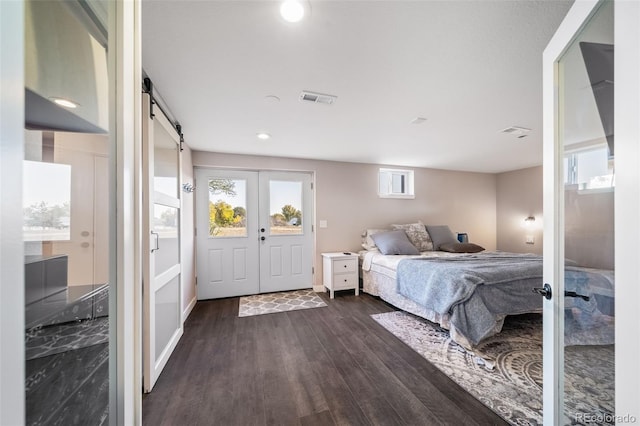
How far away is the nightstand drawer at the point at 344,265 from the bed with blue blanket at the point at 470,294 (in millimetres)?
958

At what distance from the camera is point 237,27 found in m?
1.27

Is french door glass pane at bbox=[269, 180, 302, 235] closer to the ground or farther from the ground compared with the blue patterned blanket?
farther from the ground

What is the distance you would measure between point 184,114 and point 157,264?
4.66ft

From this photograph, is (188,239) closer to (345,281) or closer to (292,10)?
(345,281)

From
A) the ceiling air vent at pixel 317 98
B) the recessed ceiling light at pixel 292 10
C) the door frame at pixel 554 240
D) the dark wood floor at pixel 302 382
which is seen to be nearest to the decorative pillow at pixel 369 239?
the dark wood floor at pixel 302 382

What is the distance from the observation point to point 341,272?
372 cm

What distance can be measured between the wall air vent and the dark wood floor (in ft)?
8.75

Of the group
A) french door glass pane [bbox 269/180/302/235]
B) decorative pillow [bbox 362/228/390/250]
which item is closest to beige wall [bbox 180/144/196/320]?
french door glass pane [bbox 269/180/302/235]

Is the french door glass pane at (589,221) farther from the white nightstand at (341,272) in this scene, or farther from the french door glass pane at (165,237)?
the white nightstand at (341,272)

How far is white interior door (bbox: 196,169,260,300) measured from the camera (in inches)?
140

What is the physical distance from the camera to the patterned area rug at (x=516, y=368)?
0.89 m

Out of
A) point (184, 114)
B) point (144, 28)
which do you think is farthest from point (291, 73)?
point (184, 114)

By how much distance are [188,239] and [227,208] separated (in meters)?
0.71

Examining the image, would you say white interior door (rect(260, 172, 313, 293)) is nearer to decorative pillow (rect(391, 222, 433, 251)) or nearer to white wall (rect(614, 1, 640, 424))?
decorative pillow (rect(391, 222, 433, 251))
